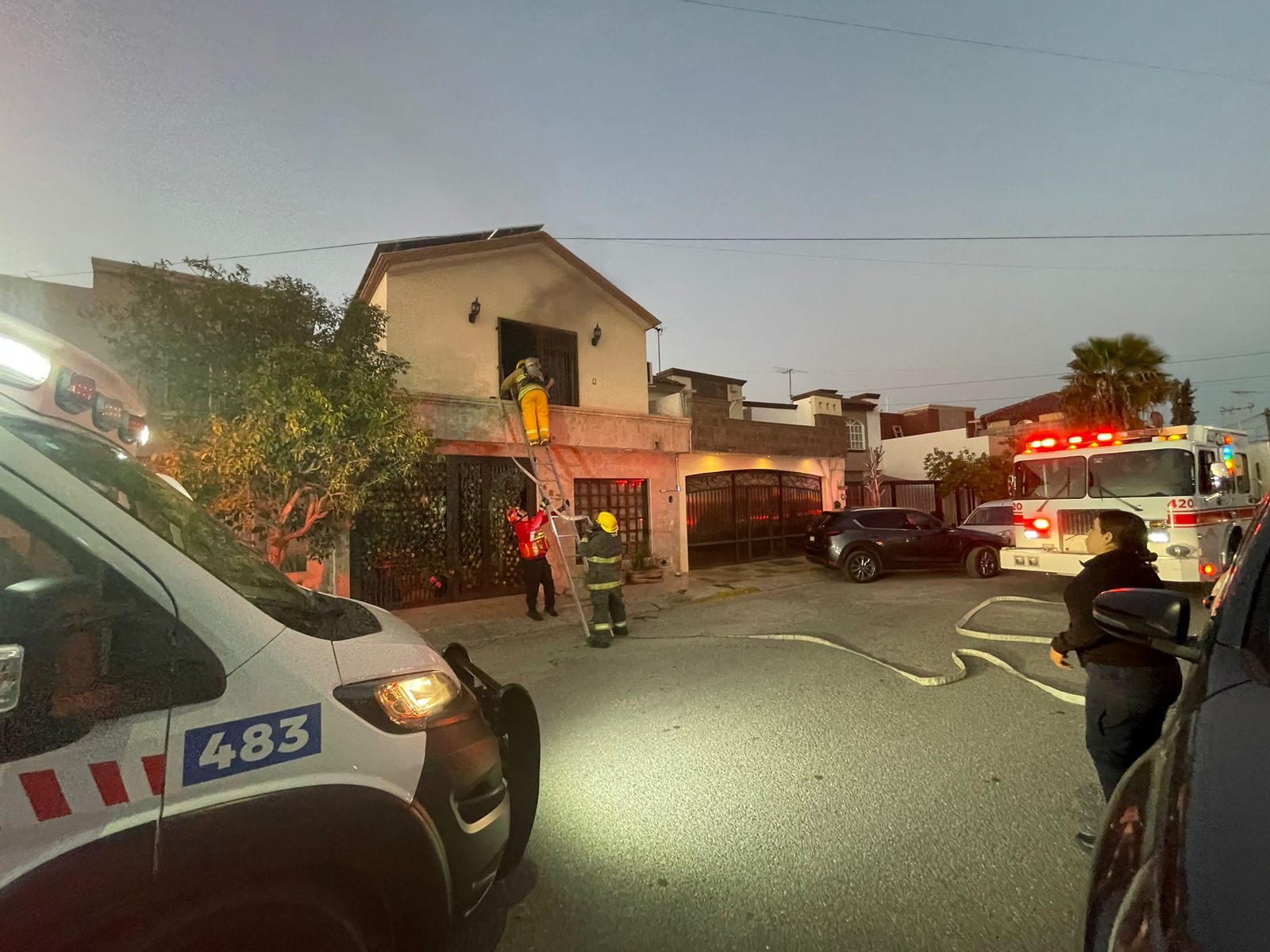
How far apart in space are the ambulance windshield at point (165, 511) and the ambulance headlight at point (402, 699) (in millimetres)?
308

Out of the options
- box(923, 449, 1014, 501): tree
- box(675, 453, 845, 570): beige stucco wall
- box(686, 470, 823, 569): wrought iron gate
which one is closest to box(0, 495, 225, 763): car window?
box(675, 453, 845, 570): beige stucco wall

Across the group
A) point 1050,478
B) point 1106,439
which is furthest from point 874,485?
point 1106,439

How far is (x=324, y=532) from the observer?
7.12 m

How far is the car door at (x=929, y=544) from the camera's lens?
39.4ft

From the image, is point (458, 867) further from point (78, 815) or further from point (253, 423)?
point (253, 423)

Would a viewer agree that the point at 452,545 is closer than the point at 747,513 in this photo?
Yes

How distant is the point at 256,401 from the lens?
5.79m

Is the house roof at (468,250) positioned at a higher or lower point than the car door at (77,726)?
higher

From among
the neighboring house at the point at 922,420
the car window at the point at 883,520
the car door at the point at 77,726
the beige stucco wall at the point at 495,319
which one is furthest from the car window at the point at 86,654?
the neighboring house at the point at 922,420

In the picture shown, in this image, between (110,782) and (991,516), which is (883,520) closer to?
(991,516)

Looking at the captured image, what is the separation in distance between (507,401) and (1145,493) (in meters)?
10.0

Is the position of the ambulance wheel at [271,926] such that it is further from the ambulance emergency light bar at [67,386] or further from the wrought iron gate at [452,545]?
the wrought iron gate at [452,545]

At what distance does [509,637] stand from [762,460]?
9.08 m

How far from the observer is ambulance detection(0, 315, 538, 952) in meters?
1.23
